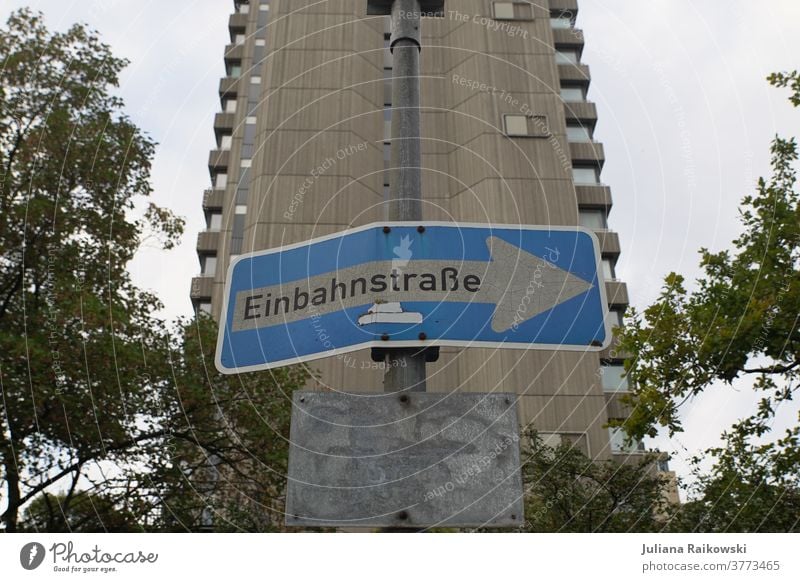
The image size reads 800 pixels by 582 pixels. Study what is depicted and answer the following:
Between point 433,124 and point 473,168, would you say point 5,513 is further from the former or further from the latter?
point 433,124

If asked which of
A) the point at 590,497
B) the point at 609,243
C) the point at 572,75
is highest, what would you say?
the point at 572,75

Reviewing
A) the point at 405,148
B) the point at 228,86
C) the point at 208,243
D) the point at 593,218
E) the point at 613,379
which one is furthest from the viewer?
the point at 228,86

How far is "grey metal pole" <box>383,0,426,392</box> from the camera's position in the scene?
2.60 m

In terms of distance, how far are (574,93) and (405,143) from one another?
36.1 metres

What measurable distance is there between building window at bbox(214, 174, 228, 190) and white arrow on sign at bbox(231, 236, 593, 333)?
31915 mm

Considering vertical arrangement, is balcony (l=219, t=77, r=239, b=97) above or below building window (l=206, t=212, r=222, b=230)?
above

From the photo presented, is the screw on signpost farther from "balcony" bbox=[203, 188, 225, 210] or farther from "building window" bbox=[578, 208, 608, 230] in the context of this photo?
"balcony" bbox=[203, 188, 225, 210]

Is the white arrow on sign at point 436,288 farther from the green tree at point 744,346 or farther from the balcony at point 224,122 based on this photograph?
the balcony at point 224,122

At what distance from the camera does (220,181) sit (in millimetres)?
34188

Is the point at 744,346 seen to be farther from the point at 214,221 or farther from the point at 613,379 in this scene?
the point at 214,221

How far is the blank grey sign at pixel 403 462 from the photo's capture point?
2.35m

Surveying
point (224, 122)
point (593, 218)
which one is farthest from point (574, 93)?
point (224, 122)

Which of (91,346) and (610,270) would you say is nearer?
(91,346)

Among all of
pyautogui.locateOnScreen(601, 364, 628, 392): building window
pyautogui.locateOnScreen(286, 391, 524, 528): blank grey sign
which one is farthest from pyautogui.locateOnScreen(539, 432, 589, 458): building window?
pyautogui.locateOnScreen(286, 391, 524, 528): blank grey sign
